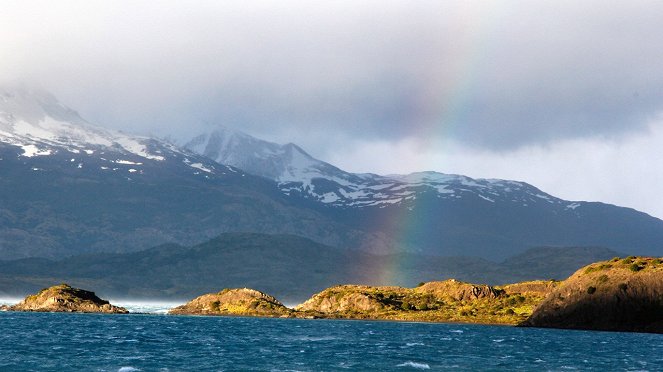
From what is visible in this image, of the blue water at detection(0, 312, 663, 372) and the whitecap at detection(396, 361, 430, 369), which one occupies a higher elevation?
the blue water at detection(0, 312, 663, 372)

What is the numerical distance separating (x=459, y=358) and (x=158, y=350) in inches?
1941

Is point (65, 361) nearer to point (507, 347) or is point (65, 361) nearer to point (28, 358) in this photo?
point (28, 358)

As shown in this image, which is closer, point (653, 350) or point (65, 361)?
point (65, 361)

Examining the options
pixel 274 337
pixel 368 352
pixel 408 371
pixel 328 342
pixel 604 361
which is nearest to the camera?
pixel 408 371

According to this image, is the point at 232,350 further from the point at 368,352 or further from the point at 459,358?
the point at 459,358

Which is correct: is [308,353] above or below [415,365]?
above

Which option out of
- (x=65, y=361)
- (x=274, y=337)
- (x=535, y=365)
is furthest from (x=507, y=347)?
(x=65, y=361)

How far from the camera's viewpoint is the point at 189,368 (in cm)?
12350

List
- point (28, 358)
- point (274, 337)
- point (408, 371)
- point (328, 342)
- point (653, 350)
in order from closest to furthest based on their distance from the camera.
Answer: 1. point (408, 371)
2. point (28, 358)
3. point (653, 350)
4. point (328, 342)
5. point (274, 337)

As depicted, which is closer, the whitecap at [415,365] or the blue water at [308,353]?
the whitecap at [415,365]

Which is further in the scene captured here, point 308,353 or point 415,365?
point 308,353

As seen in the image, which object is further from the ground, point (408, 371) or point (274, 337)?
point (274, 337)

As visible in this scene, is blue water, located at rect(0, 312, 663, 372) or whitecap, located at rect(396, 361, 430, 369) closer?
whitecap, located at rect(396, 361, 430, 369)

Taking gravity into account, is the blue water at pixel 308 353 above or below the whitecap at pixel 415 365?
above
